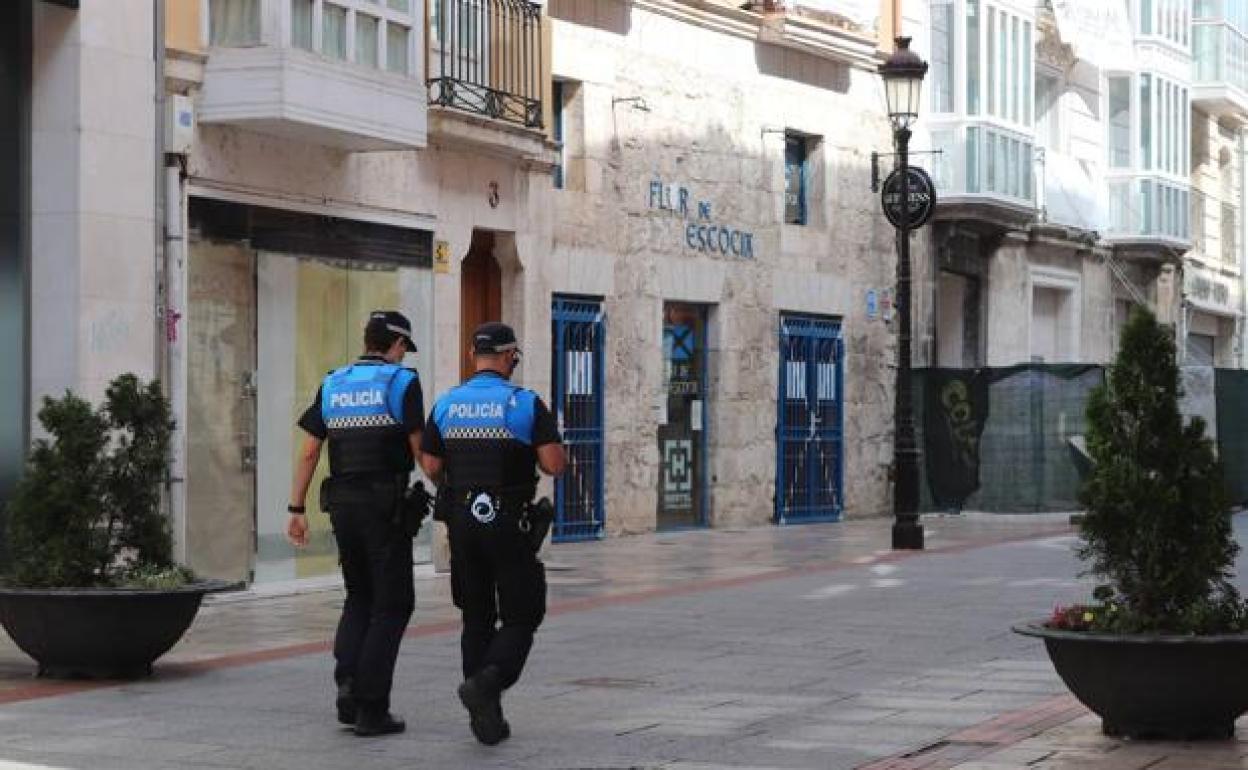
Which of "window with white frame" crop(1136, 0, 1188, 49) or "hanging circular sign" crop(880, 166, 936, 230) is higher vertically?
"window with white frame" crop(1136, 0, 1188, 49)

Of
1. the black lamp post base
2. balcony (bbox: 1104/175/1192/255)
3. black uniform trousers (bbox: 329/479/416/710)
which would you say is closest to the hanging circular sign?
the black lamp post base

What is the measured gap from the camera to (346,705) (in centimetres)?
998

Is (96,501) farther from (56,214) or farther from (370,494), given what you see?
(56,214)

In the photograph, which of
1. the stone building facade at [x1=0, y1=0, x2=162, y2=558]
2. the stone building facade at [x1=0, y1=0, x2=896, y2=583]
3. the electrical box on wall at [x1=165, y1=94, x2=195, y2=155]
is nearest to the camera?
the stone building facade at [x1=0, y1=0, x2=162, y2=558]

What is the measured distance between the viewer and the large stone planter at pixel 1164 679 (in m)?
9.20

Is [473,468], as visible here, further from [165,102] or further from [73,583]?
[165,102]

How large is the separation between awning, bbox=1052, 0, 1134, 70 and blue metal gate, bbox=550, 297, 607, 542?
14.6 m

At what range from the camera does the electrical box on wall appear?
15836 mm

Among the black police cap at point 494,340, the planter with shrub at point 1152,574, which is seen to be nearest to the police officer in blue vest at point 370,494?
the black police cap at point 494,340

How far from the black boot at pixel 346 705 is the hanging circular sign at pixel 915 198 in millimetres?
13827

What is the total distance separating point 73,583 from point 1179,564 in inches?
210

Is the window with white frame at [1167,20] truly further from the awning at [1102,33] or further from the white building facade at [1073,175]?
the awning at [1102,33]

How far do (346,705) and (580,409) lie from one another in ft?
46.1

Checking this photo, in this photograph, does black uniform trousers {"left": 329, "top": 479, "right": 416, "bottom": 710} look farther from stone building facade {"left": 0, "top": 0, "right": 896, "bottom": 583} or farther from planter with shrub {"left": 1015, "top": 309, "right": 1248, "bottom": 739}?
stone building facade {"left": 0, "top": 0, "right": 896, "bottom": 583}
